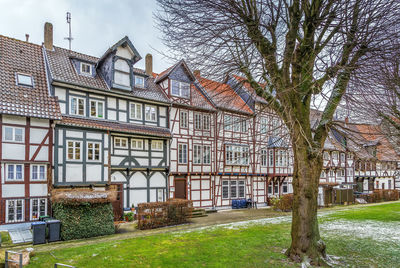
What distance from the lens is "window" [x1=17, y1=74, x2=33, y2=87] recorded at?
1528 centimetres

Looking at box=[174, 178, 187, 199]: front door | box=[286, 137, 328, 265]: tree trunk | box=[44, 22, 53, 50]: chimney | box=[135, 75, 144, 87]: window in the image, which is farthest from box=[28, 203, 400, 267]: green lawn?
box=[44, 22, 53, 50]: chimney

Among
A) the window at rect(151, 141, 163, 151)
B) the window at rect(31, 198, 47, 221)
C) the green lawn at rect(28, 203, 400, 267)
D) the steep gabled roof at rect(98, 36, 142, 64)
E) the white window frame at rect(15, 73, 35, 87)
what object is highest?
the steep gabled roof at rect(98, 36, 142, 64)

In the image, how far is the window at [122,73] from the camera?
1823cm

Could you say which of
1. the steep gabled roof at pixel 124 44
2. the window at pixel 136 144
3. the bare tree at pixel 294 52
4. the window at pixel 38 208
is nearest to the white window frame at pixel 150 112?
the window at pixel 136 144

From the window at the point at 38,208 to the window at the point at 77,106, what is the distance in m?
5.07

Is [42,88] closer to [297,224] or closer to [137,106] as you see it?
[137,106]

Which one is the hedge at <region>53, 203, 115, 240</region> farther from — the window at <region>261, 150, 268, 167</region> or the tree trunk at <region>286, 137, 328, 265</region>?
the window at <region>261, 150, 268, 167</region>

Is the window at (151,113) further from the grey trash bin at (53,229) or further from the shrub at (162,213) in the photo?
the grey trash bin at (53,229)

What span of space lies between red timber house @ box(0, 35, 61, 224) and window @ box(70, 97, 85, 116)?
105cm

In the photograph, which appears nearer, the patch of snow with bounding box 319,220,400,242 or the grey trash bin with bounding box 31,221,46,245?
the grey trash bin with bounding box 31,221,46,245

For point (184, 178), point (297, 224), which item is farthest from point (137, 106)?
point (297, 224)

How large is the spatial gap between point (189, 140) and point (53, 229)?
11.3m

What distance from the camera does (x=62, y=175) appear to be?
1521 cm

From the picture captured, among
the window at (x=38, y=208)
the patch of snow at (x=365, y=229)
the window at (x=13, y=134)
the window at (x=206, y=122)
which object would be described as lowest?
the patch of snow at (x=365, y=229)
